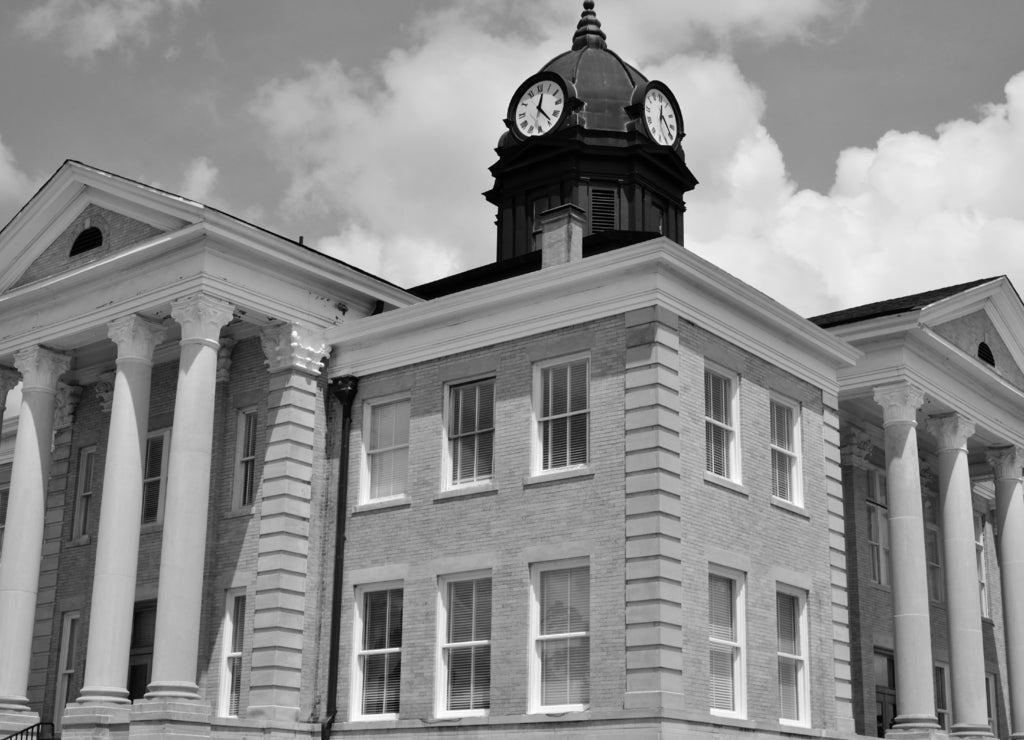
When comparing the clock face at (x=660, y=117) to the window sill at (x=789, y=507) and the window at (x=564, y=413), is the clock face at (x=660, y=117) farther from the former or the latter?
the window at (x=564, y=413)

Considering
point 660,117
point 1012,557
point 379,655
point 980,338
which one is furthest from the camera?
point 660,117

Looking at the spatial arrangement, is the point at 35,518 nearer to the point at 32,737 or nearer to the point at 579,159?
the point at 32,737

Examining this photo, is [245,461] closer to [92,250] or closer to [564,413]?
[92,250]

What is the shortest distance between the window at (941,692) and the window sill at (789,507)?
1073 centimetres

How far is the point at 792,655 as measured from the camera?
24.7 meters

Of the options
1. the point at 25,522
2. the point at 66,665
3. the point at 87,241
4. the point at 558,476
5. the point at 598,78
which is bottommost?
the point at 66,665

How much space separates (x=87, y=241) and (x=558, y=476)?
11594 mm

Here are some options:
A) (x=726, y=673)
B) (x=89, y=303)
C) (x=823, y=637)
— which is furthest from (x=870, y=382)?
(x=89, y=303)

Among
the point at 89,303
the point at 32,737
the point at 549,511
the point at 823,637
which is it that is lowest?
the point at 32,737

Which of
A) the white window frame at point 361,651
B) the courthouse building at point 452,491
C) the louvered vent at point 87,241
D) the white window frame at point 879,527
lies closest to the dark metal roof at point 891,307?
the courthouse building at point 452,491

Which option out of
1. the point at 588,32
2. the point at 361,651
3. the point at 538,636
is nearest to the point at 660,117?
the point at 588,32

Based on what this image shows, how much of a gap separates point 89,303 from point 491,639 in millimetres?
10682

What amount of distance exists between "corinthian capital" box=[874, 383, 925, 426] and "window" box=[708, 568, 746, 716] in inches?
308

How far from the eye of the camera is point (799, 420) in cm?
2647
